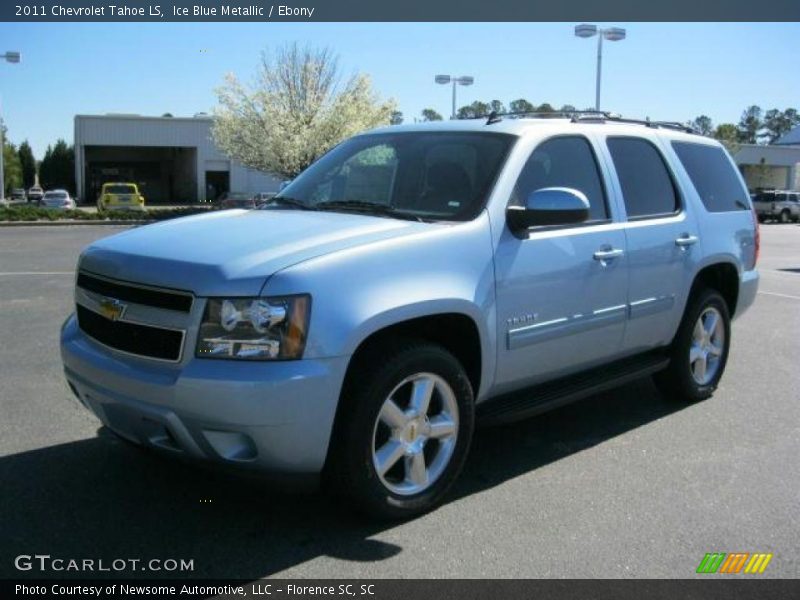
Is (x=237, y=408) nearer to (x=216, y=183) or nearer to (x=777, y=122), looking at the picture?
(x=216, y=183)

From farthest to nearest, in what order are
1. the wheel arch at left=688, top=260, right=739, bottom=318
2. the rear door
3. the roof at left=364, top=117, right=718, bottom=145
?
the wheel arch at left=688, top=260, right=739, bottom=318 → the rear door → the roof at left=364, top=117, right=718, bottom=145

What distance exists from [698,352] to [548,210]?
236 cm

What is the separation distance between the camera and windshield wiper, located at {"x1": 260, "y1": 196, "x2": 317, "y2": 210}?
451 cm

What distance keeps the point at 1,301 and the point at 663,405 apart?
7717 millimetres

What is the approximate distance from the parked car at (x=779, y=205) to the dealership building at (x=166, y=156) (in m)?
29.7

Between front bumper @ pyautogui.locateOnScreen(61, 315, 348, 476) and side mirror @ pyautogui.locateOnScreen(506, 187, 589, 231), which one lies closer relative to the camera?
front bumper @ pyautogui.locateOnScreen(61, 315, 348, 476)

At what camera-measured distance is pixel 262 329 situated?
123 inches

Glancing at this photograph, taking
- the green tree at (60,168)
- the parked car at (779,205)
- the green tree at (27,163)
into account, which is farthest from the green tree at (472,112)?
the green tree at (27,163)

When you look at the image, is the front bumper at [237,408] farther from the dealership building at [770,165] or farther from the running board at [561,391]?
the dealership building at [770,165]

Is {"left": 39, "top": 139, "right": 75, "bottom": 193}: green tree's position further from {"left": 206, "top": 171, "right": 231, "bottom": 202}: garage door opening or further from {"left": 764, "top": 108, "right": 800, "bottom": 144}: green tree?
{"left": 764, "top": 108, "right": 800, "bottom": 144}: green tree

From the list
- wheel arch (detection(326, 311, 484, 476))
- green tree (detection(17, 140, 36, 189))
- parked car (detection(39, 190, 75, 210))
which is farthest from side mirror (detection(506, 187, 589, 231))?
green tree (detection(17, 140, 36, 189))

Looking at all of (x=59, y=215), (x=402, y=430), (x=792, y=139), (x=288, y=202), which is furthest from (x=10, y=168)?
(x=402, y=430)

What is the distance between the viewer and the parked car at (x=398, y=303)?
10.3ft

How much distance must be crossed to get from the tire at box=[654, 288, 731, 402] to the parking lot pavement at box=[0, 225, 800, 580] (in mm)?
131
